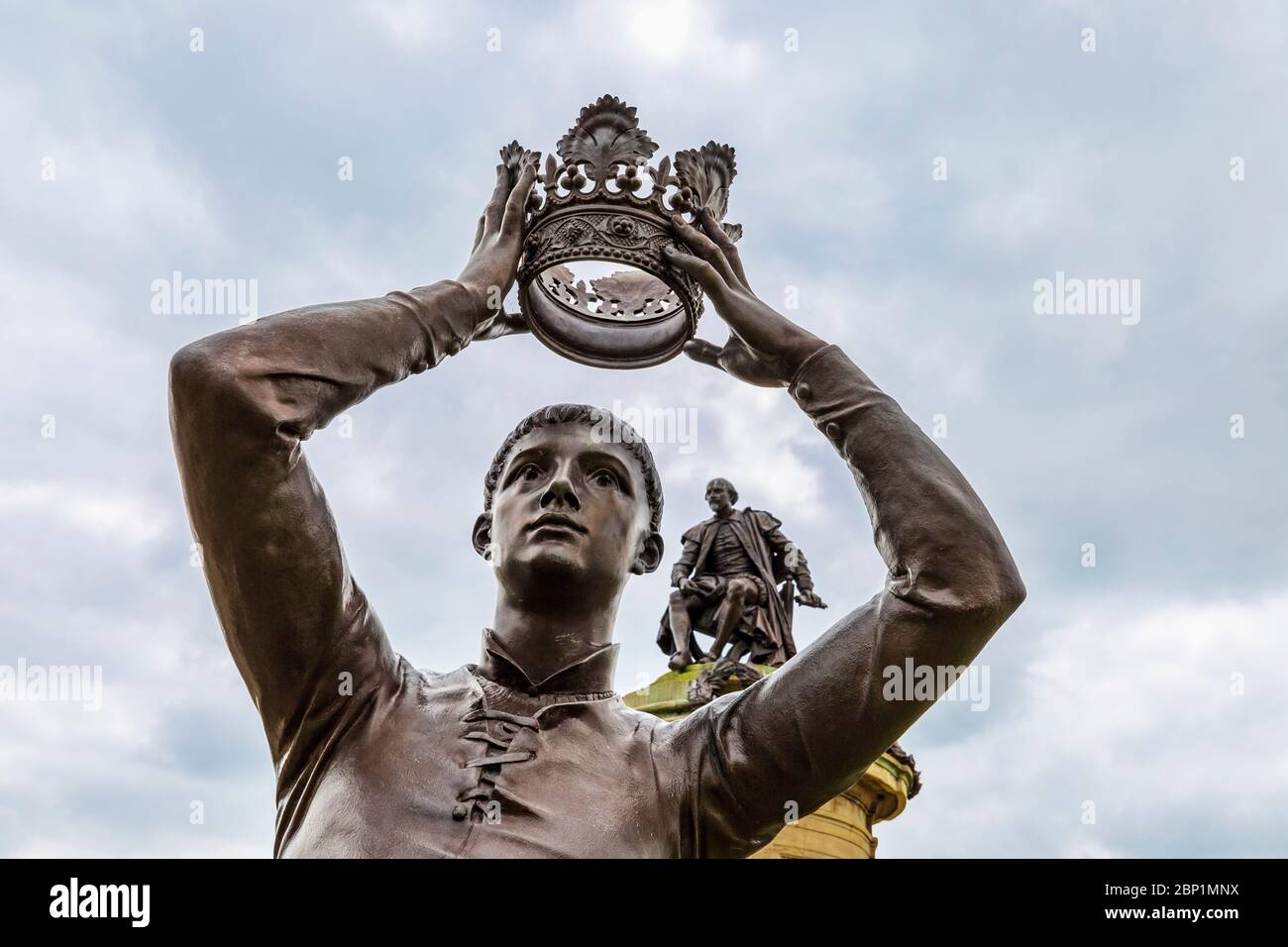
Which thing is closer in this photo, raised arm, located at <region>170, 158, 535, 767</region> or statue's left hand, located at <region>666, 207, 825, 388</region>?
raised arm, located at <region>170, 158, 535, 767</region>

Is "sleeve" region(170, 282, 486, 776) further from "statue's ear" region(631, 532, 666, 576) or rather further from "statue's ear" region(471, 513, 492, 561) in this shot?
"statue's ear" region(631, 532, 666, 576)

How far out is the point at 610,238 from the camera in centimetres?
554

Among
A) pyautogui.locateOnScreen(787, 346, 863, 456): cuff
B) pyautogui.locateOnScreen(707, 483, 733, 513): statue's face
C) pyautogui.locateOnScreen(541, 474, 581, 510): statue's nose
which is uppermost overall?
pyautogui.locateOnScreen(707, 483, 733, 513): statue's face

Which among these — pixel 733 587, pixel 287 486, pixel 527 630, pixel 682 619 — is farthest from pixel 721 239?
pixel 682 619

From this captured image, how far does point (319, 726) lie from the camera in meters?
4.83

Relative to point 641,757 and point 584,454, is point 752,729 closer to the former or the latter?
point 641,757

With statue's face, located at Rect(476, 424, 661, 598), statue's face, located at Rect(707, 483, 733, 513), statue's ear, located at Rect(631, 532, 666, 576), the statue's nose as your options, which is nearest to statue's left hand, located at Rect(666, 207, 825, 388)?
statue's face, located at Rect(476, 424, 661, 598)

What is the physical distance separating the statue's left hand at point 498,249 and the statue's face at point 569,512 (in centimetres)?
51

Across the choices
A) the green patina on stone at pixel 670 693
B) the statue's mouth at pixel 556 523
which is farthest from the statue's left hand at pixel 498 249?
the green patina on stone at pixel 670 693

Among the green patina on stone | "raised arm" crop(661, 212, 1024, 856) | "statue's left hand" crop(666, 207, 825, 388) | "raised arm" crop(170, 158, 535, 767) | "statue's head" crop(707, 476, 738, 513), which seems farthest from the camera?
"statue's head" crop(707, 476, 738, 513)

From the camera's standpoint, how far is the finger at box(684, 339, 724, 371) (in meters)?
5.89

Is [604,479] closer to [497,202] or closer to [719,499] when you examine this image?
[497,202]

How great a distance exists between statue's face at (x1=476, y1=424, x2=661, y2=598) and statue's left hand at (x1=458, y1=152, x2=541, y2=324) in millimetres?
512

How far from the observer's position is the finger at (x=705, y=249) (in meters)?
5.59
